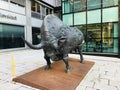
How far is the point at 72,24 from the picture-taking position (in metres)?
9.69

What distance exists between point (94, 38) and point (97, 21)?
1.25 meters

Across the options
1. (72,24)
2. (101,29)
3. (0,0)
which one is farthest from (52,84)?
(0,0)

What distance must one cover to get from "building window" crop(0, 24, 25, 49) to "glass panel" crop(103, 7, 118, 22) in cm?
730

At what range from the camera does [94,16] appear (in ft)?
28.7

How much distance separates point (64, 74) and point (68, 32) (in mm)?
1378

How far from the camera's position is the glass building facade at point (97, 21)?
8039 mm

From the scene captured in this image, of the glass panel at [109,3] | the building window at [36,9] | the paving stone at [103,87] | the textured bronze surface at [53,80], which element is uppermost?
the building window at [36,9]

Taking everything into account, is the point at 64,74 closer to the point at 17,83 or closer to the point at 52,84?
the point at 52,84

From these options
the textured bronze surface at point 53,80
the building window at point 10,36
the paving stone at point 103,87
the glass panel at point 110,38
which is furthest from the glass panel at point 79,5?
the paving stone at point 103,87

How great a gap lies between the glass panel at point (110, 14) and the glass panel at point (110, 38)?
327 millimetres

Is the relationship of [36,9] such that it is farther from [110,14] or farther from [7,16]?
[110,14]

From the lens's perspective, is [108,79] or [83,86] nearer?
[83,86]

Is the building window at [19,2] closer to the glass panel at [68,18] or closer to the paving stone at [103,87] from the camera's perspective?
the glass panel at [68,18]

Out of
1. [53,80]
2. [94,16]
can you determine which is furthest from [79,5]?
[53,80]
